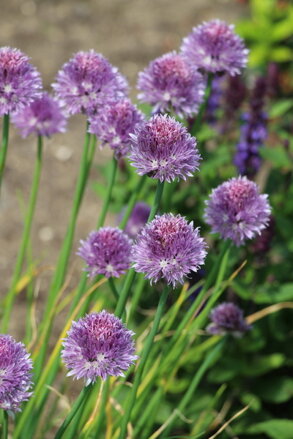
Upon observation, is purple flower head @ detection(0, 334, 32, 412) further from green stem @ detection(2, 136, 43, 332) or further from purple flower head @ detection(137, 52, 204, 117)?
purple flower head @ detection(137, 52, 204, 117)

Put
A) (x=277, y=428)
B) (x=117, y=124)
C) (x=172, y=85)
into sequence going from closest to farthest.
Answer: (x=117, y=124) → (x=172, y=85) → (x=277, y=428)

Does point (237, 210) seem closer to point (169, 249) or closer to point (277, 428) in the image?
point (169, 249)

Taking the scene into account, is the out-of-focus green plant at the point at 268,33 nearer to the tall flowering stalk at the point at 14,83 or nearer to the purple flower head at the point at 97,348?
the tall flowering stalk at the point at 14,83

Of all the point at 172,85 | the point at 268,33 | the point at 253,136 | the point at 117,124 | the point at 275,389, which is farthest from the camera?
the point at 268,33

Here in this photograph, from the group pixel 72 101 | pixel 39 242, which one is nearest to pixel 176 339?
pixel 72 101

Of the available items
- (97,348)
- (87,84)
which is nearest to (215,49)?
(87,84)
